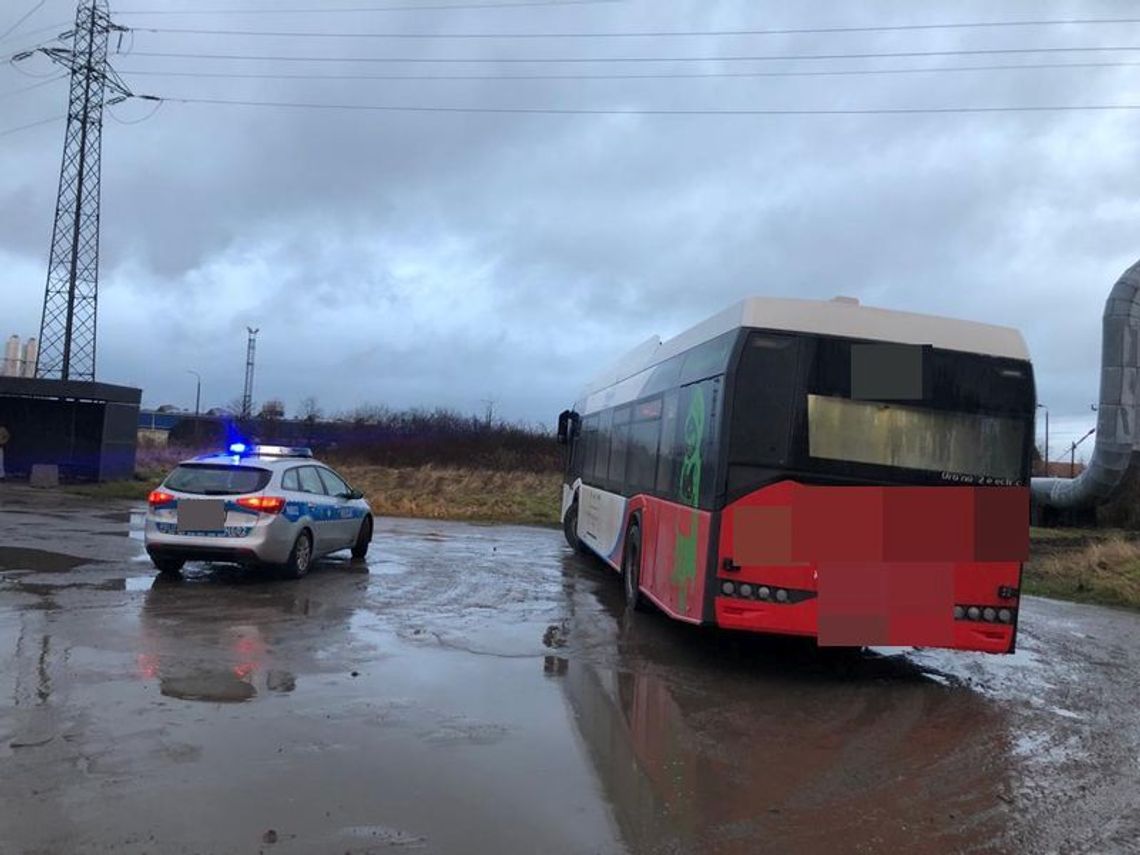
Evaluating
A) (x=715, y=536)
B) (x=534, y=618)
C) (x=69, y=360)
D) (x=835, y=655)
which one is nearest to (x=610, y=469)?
(x=534, y=618)

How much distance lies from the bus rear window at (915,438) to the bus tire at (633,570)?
3405 millimetres

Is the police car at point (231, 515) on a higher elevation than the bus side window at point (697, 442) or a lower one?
lower

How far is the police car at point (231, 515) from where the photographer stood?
1130cm

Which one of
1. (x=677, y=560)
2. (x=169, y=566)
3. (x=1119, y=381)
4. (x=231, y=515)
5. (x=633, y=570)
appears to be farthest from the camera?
(x=1119, y=381)

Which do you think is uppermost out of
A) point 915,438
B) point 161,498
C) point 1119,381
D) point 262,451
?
point 1119,381

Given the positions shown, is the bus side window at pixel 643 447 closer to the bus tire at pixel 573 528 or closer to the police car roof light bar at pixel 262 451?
the police car roof light bar at pixel 262 451

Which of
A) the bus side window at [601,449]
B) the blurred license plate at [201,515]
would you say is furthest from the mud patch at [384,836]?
the bus side window at [601,449]

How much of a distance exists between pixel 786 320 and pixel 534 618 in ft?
14.4

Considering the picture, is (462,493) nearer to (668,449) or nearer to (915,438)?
(668,449)

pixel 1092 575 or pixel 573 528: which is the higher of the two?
pixel 573 528

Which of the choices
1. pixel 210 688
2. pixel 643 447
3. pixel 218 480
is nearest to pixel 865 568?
pixel 643 447

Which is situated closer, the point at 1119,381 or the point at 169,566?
the point at 169,566

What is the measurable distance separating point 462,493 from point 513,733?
27.3 metres

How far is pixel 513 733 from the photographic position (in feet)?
20.0
